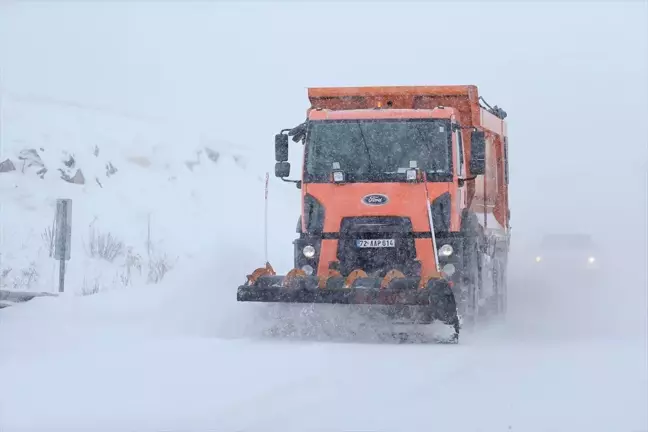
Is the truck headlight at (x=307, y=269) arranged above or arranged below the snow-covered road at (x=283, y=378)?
above

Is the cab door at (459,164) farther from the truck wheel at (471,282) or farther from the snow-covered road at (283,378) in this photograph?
the snow-covered road at (283,378)

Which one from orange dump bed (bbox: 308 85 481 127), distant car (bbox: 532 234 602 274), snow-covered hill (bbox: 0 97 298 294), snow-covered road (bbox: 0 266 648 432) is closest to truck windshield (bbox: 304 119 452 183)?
orange dump bed (bbox: 308 85 481 127)

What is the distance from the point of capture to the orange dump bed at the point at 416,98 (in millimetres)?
14008

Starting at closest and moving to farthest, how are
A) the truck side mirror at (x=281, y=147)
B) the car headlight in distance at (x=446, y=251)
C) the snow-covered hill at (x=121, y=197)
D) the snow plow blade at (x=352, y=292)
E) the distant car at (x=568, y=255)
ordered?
the snow plow blade at (x=352, y=292) < the car headlight in distance at (x=446, y=251) < the truck side mirror at (x=281, y=147) < the distant car at (x=568, y=255) < the snow-covered hill at (x=121, y=197)

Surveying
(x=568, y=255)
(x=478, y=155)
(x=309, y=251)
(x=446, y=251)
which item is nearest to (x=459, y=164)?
(x=478, y=155)

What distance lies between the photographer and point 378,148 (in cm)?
1297

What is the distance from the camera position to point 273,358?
31.6ft

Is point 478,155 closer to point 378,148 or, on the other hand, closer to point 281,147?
point 378,148

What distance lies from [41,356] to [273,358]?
1982 mm

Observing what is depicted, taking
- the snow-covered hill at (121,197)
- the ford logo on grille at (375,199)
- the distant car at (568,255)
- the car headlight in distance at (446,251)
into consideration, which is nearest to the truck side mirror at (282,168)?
the ford logo on grille at (375,199)

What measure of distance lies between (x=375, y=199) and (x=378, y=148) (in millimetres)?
671

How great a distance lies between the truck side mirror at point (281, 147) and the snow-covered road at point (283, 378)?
198cm

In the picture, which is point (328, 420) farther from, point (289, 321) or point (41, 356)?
point (289, 321)

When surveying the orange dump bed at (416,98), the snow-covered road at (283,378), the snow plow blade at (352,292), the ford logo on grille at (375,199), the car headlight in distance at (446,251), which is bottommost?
the snow-covered road at (283,378)
